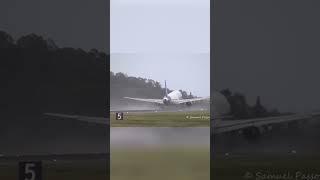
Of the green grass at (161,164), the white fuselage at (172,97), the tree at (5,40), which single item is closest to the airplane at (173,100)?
the white fuselage at (172,97)

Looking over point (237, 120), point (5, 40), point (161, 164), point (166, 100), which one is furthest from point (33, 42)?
point (237, 120)

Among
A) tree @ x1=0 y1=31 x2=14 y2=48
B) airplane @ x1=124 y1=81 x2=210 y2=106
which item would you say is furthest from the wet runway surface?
tree @ x1=0 y1=31 x2=14 y2=48

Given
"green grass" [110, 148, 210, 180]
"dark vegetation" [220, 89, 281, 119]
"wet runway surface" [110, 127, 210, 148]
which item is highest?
"dark vegetation" [220, 89, 281, 119]

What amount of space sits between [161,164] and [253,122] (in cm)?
75

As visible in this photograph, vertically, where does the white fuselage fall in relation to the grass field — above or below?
above

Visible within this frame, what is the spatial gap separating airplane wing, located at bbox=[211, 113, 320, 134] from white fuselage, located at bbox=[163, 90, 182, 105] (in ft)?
1.07

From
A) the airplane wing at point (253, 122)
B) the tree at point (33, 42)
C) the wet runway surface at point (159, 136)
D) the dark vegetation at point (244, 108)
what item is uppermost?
the tree at point (33, 42)

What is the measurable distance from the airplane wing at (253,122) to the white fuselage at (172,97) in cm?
33

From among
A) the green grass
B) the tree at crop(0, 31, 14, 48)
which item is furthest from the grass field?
the tree at crop(0, 31, 14, 48)

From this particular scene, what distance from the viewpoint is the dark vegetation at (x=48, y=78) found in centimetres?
375

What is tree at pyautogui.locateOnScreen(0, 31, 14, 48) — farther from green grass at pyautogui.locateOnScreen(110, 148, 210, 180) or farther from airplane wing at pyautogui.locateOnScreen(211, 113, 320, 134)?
airplane wing at pyautogui.locateOnScreen(211, 113, 320, 134)

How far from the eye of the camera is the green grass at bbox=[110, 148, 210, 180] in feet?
12.4

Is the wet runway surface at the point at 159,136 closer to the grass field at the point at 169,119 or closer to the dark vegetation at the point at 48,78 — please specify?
the grass field at the point at 169,119

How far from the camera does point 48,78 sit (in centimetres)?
377
